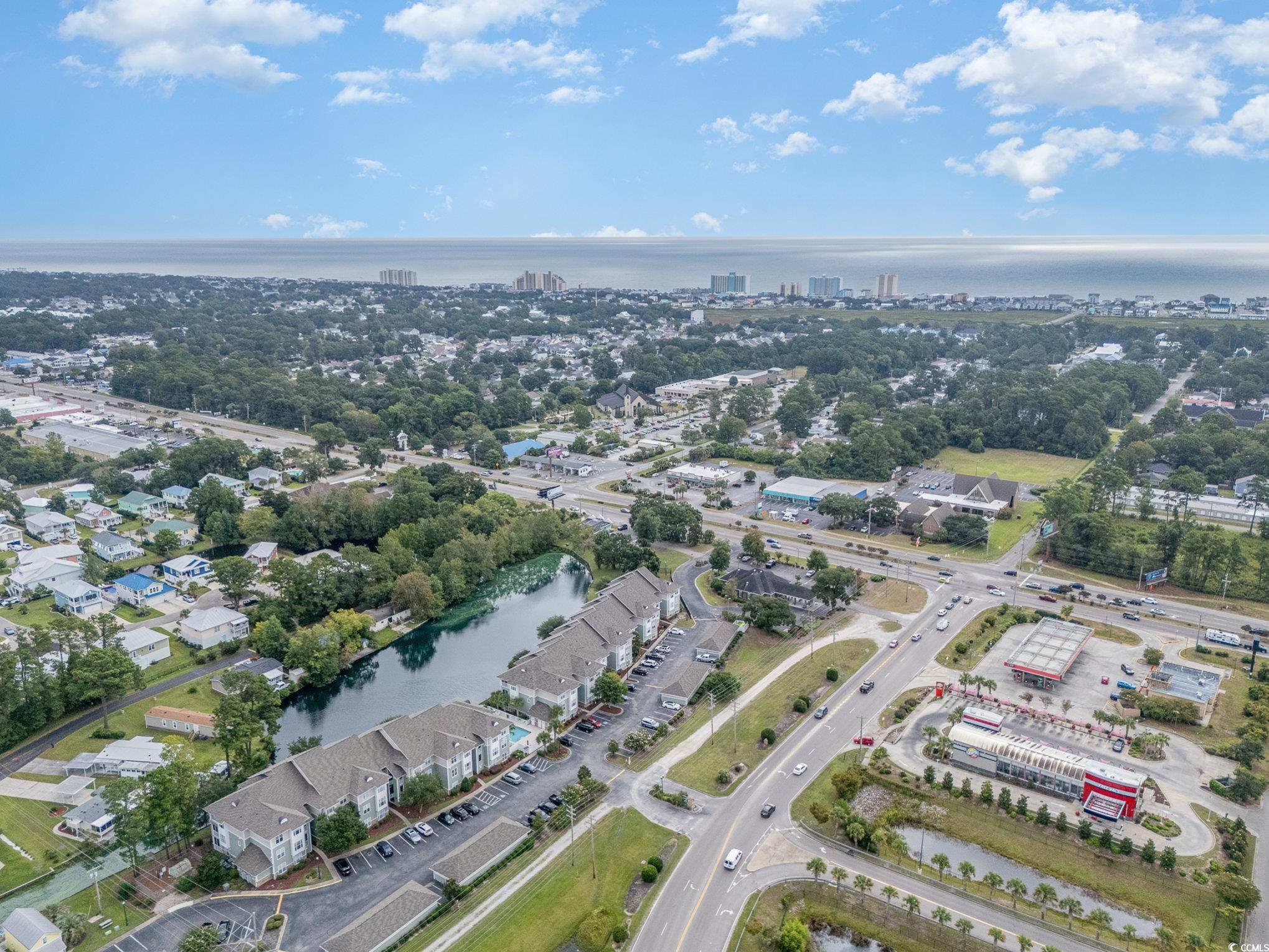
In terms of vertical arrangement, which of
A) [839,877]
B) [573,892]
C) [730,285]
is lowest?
[573,892]

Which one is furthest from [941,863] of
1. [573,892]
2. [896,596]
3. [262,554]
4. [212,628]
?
[262,554]

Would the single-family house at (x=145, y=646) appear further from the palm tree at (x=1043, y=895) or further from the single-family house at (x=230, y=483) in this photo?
the palm tree at (x=1043, y=895)

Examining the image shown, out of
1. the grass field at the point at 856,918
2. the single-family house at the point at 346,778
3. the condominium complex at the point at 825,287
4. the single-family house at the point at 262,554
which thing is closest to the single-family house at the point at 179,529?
the single-family house at the point at 262,554

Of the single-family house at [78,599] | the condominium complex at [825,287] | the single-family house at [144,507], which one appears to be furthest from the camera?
the condominium complex at [825,287]

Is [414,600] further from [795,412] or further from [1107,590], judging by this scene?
[795,412]

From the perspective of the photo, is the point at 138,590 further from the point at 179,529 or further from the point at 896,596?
the point at 896,596

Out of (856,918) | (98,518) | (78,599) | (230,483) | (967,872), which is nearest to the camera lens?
(856,918)
